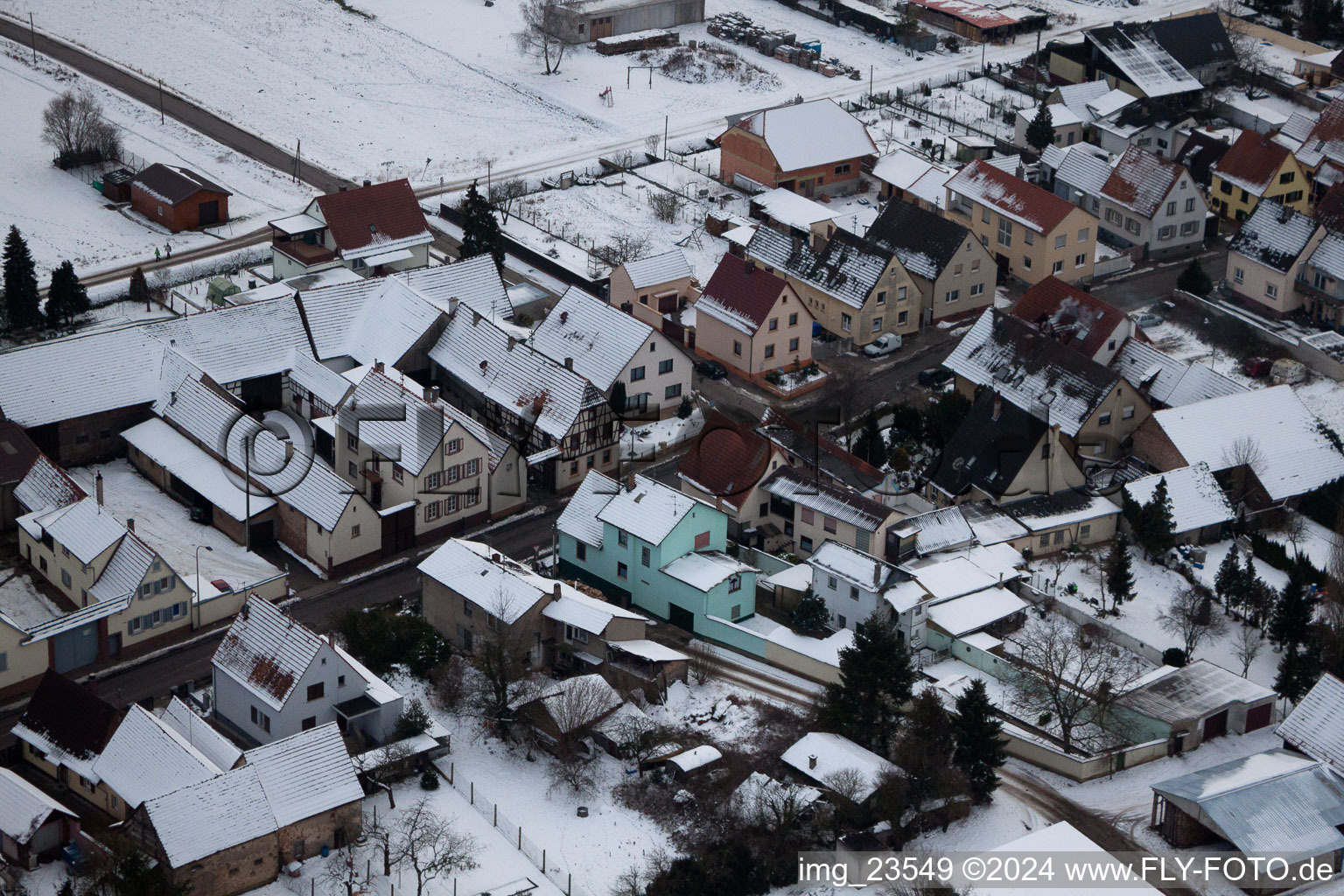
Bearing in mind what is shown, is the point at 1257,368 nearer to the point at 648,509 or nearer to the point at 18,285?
the point at 648,509

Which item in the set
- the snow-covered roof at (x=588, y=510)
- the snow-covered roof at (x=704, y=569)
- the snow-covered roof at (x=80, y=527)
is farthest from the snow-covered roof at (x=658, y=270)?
the snow-covered roof at (x=80, y=527)

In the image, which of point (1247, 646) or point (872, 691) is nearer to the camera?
point (872, 691)

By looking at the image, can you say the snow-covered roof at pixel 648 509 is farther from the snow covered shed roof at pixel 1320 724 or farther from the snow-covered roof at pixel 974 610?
the snow covered shed roof at pixel 1320 724

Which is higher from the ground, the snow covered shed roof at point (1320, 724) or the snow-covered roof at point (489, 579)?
the snow covered shed roof at point (1320, 724)

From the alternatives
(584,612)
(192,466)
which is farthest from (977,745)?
(192,466)

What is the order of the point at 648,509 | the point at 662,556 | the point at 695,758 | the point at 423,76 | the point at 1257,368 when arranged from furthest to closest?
the point at 423,76 < the point at 1257,368 < the point at 648,509 < the point at 662,556 < the point at 695,758

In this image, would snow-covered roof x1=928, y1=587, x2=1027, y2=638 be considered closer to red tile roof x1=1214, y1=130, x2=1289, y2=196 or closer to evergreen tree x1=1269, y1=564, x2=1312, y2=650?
evergreen tree x1=1269, y1=564, x2=1312, y2=650

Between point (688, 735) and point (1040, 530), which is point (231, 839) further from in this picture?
point (1040, 530)
